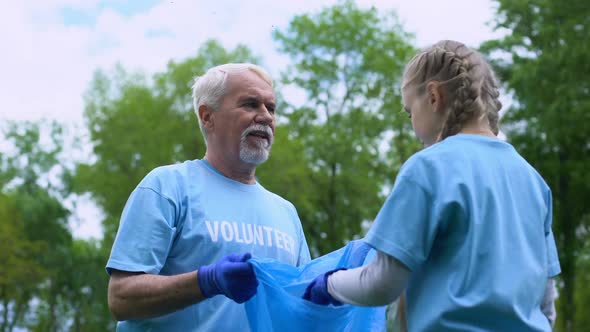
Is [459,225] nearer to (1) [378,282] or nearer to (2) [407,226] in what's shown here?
(2) [407,226]

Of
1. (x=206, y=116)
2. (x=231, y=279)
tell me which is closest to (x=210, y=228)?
(x=231, y=279)

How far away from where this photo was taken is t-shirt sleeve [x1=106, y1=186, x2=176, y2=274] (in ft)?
11.9

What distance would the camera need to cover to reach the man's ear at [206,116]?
4469mm

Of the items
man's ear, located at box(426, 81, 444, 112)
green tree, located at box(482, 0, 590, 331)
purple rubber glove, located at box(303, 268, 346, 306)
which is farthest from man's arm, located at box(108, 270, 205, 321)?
green tree, located at box(482, 0, 590, 331)

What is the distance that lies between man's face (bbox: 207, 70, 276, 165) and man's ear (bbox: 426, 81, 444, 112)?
1.70 meters

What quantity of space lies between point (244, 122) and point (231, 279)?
1.22 meters

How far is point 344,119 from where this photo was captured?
2848 cm

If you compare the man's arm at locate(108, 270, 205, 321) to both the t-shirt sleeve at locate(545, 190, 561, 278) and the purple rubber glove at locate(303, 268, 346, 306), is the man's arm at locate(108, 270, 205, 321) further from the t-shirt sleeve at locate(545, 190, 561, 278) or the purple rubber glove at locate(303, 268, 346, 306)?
the t-shirt sleeve at locate(545, 190, 561, 278)

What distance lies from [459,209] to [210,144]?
2.15 m

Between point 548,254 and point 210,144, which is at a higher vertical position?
point 210,144

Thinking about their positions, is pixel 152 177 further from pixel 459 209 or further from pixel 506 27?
pixel 506 27

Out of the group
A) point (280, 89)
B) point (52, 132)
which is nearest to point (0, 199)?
point (52, 132)

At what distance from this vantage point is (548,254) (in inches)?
115

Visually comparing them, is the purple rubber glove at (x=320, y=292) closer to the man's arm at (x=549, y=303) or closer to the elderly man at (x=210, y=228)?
the elderly man at (x=210, y=228)
